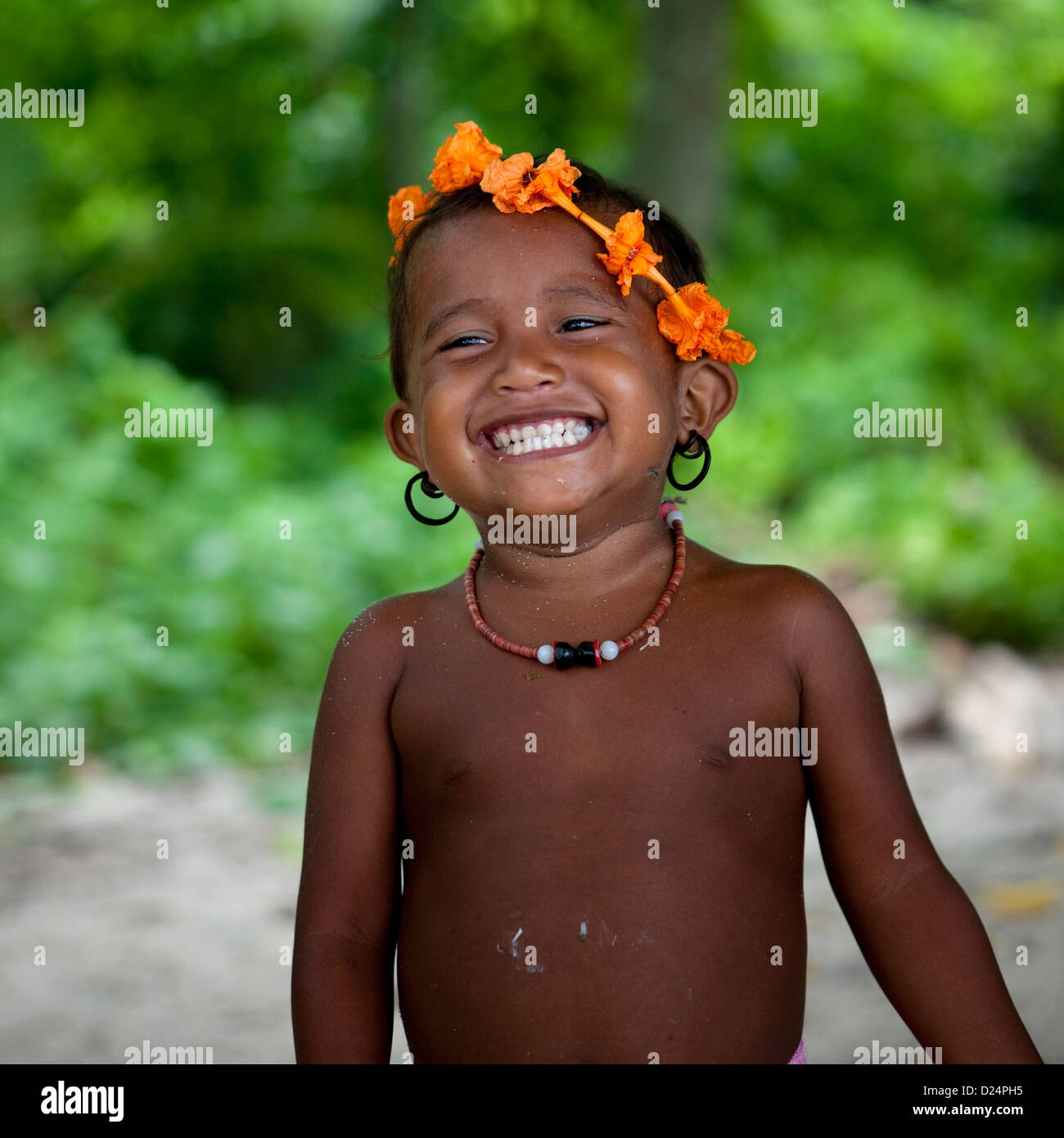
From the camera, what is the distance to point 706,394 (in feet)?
6.28

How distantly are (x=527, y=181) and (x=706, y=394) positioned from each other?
384mm

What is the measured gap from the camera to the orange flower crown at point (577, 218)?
174 centimetres

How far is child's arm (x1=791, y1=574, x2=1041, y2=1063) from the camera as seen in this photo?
1.63m

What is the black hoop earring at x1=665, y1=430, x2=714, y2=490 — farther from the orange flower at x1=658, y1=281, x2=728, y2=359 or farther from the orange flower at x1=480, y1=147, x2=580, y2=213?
the orange flower at x1=480, y1=147, x2=580, y2=213

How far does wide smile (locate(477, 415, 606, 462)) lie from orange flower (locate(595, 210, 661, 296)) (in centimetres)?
19

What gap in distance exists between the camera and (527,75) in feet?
24.7

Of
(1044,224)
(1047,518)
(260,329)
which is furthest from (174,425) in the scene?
(1044,224)

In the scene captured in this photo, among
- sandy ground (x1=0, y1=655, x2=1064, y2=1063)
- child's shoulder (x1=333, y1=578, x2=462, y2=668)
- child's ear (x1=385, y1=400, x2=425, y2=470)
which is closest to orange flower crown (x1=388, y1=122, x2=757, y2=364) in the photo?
child's ear (x1=385, y1=400, x2=425, y2=470)
